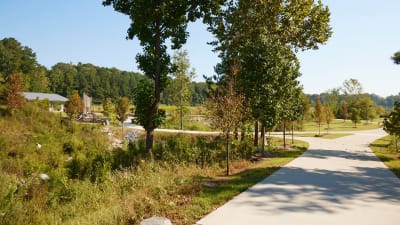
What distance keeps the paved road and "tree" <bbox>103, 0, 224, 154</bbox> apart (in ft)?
24.3

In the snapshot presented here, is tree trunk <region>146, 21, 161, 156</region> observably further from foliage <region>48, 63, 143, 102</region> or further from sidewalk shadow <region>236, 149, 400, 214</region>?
foliage <region>48, 63, 143, 102</region>

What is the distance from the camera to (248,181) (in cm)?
927

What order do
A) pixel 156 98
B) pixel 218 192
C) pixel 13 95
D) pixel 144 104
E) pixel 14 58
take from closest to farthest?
pixel 218 192, pixel 156 98, pixel 144 104, pixel 13 95, pixel 14 58

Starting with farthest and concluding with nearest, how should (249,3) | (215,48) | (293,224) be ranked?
(215,48) → (249,3) → (293,224)

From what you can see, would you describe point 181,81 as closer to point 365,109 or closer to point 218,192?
point 218,192

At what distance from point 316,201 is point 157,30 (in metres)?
10.8

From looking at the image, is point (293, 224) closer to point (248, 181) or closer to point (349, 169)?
point (248, 181)

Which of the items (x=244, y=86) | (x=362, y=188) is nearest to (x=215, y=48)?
(x=244, y=86)

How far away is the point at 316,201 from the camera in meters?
7.07

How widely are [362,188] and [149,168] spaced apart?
7311 mm

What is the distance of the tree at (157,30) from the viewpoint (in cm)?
1305

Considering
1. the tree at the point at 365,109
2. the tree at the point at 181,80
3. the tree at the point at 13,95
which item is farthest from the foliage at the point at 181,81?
the tree at the point at 365,109

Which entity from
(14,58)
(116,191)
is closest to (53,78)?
(14,58)

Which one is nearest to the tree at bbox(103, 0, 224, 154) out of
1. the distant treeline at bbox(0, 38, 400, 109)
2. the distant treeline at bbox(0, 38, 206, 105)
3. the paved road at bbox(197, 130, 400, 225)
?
the paved road at bbox(197, 130, 400, 225)
